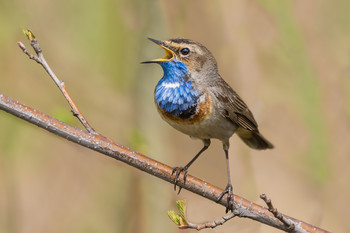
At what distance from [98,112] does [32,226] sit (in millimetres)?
1358

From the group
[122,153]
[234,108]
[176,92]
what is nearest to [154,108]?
[176,92]

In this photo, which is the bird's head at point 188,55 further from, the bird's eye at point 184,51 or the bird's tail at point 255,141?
the bird's tail at point 255,141

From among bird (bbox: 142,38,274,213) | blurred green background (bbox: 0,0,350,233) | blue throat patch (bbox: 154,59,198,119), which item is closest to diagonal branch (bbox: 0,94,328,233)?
bird (bbox: 142,38,274,213)

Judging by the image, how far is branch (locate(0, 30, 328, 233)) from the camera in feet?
11.3

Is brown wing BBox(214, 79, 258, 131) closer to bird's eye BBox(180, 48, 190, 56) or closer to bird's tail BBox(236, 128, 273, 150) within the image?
bird's tail BBox(236, 128, 273, 150)

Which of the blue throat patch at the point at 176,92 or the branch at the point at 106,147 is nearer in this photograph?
the branch at the point at 106,147

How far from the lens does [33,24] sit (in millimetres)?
5598

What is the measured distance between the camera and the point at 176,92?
4.46 meters

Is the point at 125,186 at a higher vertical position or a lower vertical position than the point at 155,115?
lower

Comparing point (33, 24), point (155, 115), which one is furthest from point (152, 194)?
point (33, 24)

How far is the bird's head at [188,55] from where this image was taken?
14.9 feet

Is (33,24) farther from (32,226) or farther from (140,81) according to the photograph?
(32,226)

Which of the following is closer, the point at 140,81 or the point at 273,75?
the point at 140,81

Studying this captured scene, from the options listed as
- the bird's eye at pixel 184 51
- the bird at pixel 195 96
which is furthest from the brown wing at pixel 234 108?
the bird's eye at pixel 184 51
